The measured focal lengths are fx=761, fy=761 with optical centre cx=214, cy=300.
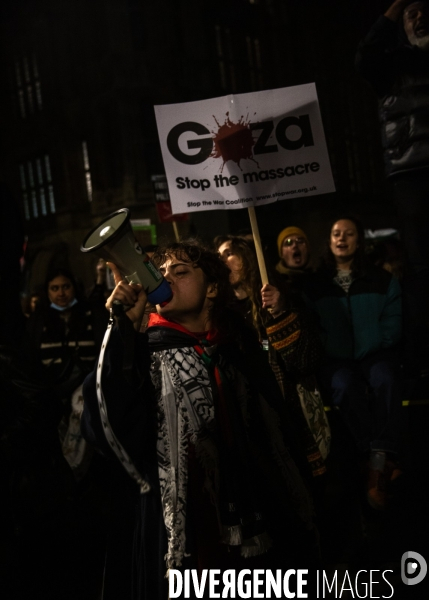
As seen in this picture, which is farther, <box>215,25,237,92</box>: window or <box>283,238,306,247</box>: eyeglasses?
<box>215,25,237,92</box>: window

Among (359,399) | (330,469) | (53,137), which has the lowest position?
(330,469)

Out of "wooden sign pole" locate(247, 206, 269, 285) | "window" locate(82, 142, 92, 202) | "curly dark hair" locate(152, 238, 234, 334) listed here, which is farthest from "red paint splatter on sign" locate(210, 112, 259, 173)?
"window" locate(82, 142, 92, 202)

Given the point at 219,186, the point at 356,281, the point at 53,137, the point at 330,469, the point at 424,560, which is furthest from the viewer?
the point at 53,137

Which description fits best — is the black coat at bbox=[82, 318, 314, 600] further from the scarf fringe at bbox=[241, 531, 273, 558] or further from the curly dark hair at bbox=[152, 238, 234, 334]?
the curly dark hair at bbox=[152, 238, 234, 334]

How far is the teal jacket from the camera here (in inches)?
221

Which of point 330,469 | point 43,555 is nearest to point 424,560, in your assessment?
point 330,469

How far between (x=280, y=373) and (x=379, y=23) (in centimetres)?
277

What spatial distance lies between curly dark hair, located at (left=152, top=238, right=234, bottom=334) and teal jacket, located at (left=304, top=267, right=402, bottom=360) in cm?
228

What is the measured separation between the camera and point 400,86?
580 cm

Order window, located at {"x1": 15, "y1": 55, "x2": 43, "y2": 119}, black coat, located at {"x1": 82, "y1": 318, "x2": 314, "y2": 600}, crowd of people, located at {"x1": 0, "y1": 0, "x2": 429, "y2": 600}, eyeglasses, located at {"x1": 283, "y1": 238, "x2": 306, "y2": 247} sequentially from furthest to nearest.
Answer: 1. window, located at {"x1": 15, "y1": 55, "x2": 43, "y2": 119}
2. eyeglasses, located at {"x1": 283, "y1": 238, "x2": 306, "y2": 247}
3. crowd of people, located at {"x1": 0, "y1": 0, "x2": 429, "y2": 600}
4. black coat, located at {"x1": 82, "y1": 318, "x2": 314, "y2": 600}

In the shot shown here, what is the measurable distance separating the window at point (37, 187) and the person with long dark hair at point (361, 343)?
24.4 m

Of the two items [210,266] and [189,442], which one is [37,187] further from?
[189,442]

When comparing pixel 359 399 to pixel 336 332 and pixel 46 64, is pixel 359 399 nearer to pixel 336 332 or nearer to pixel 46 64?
pixel 336 332

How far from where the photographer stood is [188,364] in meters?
3.11
